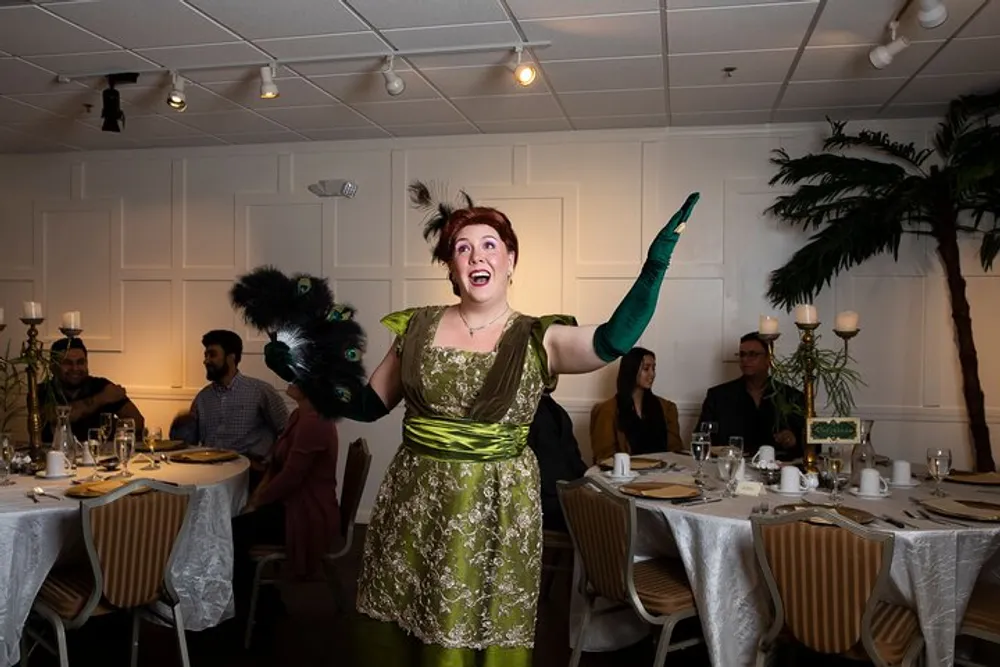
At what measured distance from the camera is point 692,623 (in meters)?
3.85

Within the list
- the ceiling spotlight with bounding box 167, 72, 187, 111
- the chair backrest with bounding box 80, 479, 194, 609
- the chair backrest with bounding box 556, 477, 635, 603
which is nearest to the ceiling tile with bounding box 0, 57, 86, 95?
the ceiling spotlight with bounding box 167, 72, 187, 111

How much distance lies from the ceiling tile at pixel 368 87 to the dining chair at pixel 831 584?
9.91ft

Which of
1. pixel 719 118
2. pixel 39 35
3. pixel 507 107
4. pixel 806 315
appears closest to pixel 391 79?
pixel 507 107

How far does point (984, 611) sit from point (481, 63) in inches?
126

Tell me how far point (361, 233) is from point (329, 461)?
8.67ft

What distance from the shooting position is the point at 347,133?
19.2ft

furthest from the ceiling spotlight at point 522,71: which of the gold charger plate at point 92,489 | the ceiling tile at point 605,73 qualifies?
the gold charger plate at point 92,489

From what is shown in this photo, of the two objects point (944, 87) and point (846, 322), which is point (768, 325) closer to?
point (846, 322)

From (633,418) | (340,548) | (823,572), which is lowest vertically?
(340,548)

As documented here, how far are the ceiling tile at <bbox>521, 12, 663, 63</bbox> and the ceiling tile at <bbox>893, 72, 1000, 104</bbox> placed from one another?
1613 mm

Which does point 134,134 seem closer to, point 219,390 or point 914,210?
point 219,390

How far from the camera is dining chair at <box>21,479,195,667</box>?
2.90m

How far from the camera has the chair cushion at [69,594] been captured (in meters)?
2.99

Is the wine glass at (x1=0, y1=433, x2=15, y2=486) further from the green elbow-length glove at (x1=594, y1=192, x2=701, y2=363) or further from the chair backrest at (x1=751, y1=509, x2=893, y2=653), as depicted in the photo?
the chair backrest at (x1=751, y1=509, x2=893, y2=653)
